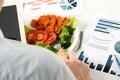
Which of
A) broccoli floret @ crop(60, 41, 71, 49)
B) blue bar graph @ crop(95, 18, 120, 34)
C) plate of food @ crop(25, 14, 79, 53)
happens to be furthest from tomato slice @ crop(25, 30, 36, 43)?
blue bar graph @ crop(95, 18, 120, 34)

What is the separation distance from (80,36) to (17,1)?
0.31 meters

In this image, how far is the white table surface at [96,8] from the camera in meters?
1.06

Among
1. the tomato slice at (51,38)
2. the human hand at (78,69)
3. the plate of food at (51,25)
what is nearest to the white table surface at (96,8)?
the plate of food at (51,25)

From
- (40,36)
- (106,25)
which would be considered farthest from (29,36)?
(106,25)

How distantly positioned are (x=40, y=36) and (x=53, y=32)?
0.05m

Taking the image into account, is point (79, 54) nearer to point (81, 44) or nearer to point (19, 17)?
point (81, 44)

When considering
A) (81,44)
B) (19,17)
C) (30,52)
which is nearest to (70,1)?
(81,44)

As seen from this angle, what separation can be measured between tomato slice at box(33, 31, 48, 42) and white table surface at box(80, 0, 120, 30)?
16cm

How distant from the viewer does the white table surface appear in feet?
3.49

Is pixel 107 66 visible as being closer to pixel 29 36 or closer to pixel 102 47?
pixel 102 47

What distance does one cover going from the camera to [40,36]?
987 mm

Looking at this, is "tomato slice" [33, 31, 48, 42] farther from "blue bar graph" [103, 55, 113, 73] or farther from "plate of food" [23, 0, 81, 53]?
"blue bar graph" [103, 55, 113, 73]

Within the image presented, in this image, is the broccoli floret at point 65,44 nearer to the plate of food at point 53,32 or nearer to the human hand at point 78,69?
the plate of food at point 53,32

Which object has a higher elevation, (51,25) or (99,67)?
(51,25)
